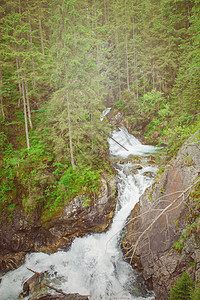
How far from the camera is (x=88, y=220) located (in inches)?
367

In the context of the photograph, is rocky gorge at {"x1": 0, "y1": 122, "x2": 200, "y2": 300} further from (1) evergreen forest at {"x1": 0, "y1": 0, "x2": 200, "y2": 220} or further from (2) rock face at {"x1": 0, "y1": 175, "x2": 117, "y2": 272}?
(1) evergreen forest at {"x1": 0, "y1": 0, "x2": 200, "y2": 220}

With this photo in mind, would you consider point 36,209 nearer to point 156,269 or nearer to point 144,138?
point 156,269

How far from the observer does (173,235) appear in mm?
5766

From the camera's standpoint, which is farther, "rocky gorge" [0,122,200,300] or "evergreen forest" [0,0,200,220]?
"evergreen forest" [0,0,200,220]

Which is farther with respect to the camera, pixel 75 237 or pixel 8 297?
pixel 75 237

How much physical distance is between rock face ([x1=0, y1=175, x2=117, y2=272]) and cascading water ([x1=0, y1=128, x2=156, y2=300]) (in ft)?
1.35

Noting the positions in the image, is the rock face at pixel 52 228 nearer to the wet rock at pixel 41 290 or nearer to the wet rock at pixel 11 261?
the wet rock at pixel 11 261

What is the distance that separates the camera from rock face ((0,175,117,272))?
916 centimetres

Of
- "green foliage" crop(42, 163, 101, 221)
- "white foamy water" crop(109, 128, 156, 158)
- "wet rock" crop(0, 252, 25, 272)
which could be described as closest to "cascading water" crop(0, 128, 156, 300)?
"wet rock" crop(0, 252, 25, 272)

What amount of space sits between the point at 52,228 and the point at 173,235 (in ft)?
21.9

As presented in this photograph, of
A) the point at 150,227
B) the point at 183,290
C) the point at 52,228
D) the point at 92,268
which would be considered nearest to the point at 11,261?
the point at 52,228

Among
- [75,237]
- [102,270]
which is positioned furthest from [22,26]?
[102,270]

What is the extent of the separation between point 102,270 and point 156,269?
2.96 metres

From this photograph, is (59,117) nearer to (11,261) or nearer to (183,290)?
(11,261)
